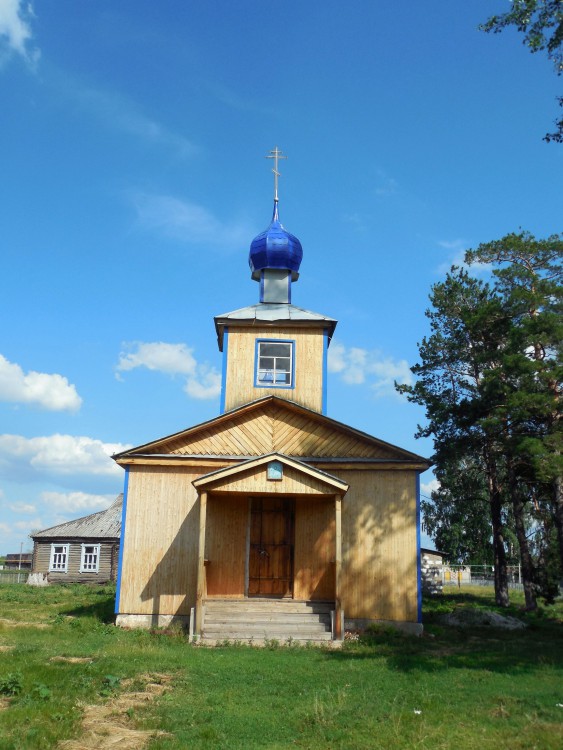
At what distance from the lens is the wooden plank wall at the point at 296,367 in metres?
Answer: 18.9

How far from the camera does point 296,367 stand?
1919 cm

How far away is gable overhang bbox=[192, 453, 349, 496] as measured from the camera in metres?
14.9

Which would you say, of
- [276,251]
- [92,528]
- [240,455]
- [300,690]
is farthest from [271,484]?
[92,528]

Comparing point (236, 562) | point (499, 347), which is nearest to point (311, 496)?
point (236, 562)

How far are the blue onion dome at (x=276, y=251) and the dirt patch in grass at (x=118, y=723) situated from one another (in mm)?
13657

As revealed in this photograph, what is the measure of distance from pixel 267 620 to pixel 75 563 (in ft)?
77.8

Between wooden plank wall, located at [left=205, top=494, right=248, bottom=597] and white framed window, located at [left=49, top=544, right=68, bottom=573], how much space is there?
21954mm

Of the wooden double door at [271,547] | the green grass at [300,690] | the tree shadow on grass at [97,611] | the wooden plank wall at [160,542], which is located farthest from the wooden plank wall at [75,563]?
the green grass at [300,690]

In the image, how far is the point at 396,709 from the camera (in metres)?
8.23

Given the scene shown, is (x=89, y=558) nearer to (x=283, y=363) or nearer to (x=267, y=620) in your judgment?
(x=283, y=363)

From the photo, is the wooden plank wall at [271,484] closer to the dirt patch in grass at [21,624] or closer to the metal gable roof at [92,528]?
the dirt patch in grass at [21,624]

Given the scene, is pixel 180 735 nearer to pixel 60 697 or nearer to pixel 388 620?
pixel 60 697

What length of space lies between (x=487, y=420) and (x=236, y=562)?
9287 mm

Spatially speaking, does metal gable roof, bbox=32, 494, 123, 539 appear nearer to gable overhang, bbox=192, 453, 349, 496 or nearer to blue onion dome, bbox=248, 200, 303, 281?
blue onion dome, bbox=248, 200, 303, 281
